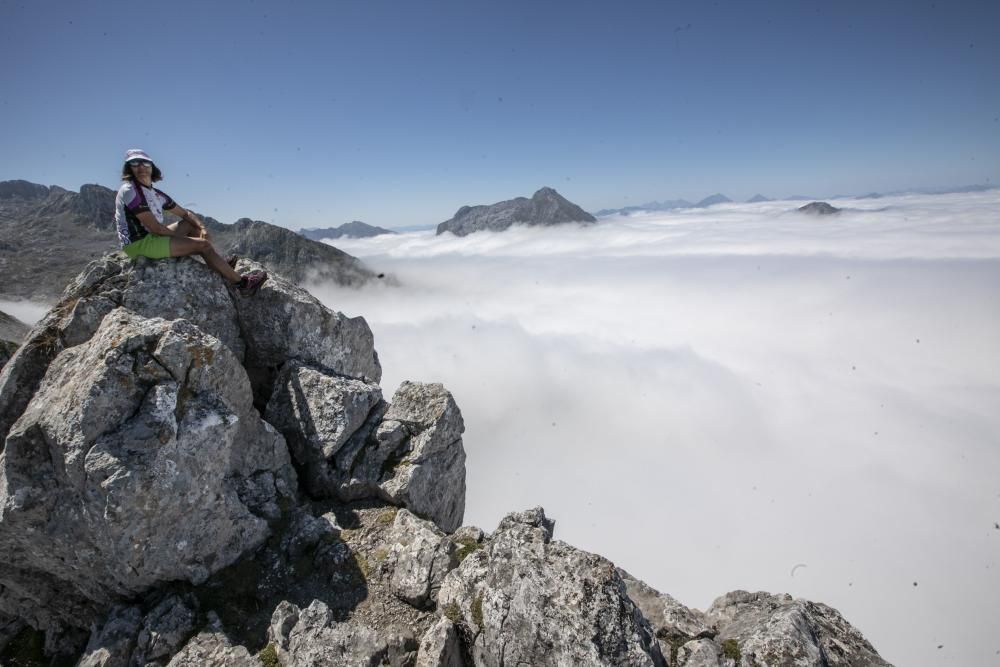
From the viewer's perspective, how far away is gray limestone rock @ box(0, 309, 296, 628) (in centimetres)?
977

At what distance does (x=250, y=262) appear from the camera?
1783cm

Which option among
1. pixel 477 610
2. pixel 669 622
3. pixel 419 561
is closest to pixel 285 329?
pixel 419 561

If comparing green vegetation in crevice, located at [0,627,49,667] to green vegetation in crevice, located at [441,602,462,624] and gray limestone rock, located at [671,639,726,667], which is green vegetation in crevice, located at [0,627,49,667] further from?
gray limestone rock, located at [671,639,726,667]

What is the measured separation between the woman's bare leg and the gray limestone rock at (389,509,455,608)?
11.5 m

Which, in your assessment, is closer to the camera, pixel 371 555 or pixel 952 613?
pixel 371 555

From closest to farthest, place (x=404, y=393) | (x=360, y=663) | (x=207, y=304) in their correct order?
(x=360, y=663)
(x=207, y=304)
(x=404, y=393)

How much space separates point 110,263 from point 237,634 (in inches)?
531

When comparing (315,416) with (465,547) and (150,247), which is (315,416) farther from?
(150,247)

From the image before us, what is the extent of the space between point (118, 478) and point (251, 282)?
340 inches

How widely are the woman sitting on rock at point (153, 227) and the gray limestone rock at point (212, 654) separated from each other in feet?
38.6

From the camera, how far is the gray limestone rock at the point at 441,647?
352 inches

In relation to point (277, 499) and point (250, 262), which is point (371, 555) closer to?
point (277, 499)

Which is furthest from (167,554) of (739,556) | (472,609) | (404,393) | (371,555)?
(739,556)

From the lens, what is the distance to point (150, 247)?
46.0 feet
